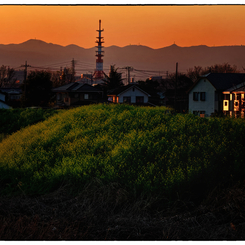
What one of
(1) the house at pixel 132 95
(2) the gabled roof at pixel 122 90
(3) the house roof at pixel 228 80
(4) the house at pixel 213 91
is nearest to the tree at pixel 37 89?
(2) the gabled roof at pixel 122 90

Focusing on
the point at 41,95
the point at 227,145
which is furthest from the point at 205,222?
the point at 41,95

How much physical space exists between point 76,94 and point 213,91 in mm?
29964

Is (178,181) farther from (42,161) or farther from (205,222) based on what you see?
(42,161)

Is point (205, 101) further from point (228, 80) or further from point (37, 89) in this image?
point (37, 89)

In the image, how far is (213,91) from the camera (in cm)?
1285

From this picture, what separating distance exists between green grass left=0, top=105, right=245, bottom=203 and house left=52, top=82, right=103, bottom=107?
26.5 m

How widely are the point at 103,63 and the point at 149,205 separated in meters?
5.49

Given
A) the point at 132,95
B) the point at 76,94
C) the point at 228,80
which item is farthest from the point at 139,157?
the point at 76,94

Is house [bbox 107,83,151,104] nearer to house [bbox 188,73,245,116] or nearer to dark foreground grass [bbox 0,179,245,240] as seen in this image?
house [bbox 188,73,245,116]

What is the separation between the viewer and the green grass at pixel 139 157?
8664mm

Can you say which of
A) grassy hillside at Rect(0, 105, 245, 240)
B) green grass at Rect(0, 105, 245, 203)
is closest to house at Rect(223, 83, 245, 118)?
green grass at Rect(0, 105, 245, 203)

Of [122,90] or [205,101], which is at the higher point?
[122,90]

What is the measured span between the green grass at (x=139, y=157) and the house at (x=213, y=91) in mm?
1227

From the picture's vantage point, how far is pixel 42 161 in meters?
11.2
